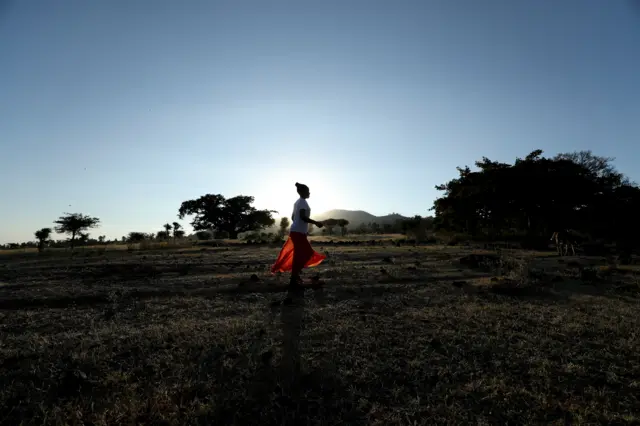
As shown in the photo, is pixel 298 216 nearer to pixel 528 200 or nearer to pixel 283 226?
pixel 528 200

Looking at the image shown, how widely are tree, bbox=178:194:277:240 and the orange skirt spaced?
151 ft

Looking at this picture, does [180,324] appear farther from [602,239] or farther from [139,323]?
[602,239]

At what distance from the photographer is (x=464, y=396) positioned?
240 cm

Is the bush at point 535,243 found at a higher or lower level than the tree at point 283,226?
lower

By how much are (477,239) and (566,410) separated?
21.3m

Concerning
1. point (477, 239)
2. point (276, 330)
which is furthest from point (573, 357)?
point (477, 239)

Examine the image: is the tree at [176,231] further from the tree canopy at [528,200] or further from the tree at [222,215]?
the tree canopy at [528,200]

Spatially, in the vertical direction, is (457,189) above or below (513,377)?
above

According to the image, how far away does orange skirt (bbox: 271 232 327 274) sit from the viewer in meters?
6.64

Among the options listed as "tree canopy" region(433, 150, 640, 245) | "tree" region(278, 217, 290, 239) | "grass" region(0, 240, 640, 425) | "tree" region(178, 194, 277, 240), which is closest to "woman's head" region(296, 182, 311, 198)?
"grass" region(0, 240, 640, 425)

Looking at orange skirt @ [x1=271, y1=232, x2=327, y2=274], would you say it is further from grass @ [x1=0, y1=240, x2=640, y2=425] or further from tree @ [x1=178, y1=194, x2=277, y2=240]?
tree @ [x1=178, y1=194, x2=277, y2=240]

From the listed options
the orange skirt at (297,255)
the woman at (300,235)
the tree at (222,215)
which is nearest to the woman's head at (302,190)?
the woman at (300,235)

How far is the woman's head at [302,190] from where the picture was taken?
22.1 ft

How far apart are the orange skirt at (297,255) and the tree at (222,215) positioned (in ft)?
151
